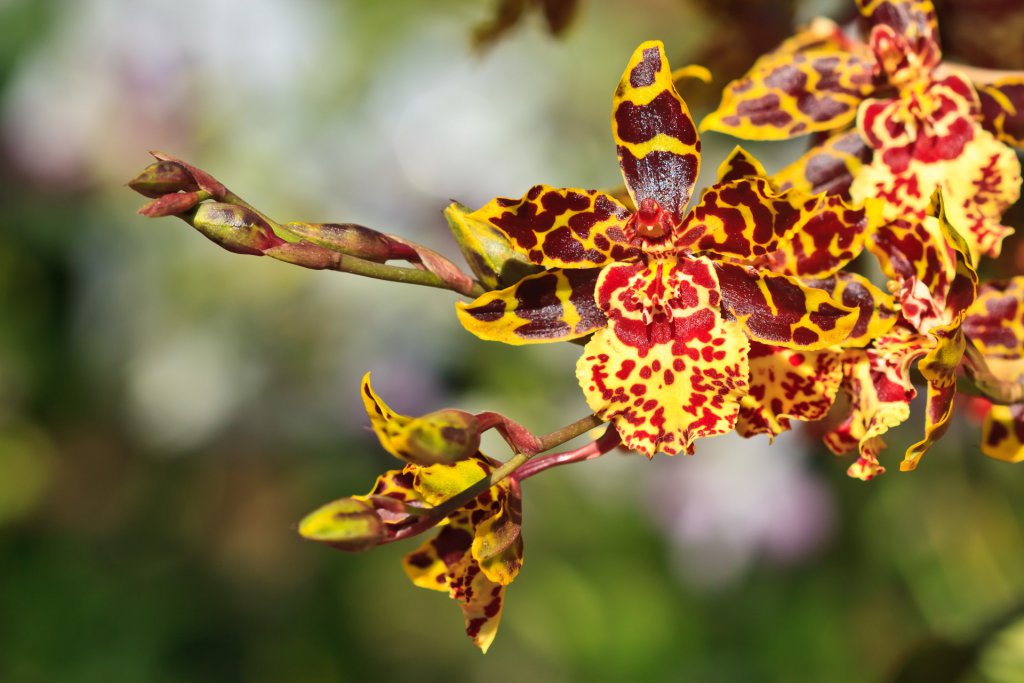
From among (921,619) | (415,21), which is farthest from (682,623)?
(415,21)

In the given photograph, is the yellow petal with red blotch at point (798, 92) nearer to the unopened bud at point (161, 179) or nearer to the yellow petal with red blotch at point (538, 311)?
the yellow petal with red blotch at point (538, 311)

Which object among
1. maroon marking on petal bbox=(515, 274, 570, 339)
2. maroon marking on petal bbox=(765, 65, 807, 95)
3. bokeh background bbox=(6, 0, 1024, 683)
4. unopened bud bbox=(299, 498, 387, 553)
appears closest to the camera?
unopened bud bbox=(299, 498, 387, 553)

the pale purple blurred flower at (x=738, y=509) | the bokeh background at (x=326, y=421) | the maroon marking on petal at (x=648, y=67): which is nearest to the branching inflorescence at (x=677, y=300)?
the maroon marking on petal at (x=648, y=67)

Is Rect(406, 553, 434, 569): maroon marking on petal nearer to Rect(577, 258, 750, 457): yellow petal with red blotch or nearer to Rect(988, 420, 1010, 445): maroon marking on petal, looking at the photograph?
Rect(577, 258, 750, 457): yellow petal with red blotch

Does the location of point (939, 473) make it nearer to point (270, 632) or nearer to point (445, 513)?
point (270, 632)

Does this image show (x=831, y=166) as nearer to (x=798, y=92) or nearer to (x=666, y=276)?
(x=798, y=92)

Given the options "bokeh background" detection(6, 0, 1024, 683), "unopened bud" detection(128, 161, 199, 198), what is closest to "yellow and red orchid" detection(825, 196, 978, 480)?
"unopened bud" detection(128, 161, 199, 198)
